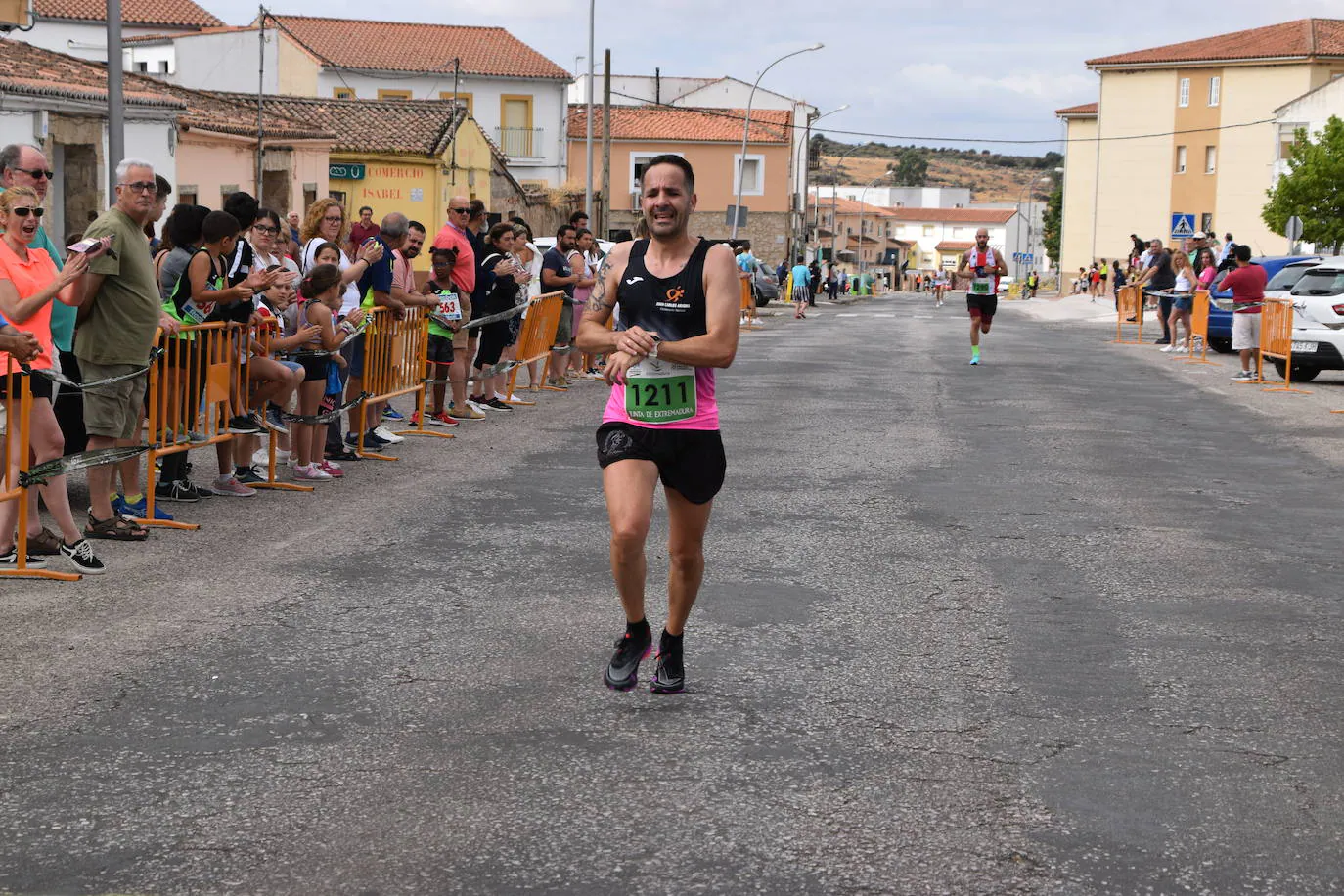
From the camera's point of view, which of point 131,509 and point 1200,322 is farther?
point 1200,322

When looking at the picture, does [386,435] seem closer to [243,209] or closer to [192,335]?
[243,209]

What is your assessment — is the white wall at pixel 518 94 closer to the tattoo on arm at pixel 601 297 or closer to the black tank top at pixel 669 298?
the tattoo on arm at pixel 601 297

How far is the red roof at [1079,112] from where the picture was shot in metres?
90.1

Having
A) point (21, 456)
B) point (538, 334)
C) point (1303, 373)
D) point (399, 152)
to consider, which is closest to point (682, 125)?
point (399, 152)

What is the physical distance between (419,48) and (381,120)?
89.6 ft

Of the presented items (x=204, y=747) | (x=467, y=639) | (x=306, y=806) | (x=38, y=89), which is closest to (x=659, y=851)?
(x=306, y=806)

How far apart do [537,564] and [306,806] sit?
3.69 meters

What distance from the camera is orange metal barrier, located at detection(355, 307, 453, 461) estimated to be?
40.7 feet

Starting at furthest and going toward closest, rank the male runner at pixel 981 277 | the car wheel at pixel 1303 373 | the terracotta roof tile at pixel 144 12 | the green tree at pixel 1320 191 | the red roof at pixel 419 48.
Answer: the red roof at pixel 419 48 < the terracotta roof tile at pixel 144 12 < the green tree at pixel 1320 191 < the male runner at pixel 981 277 < the car wheel at pixel 1303 373

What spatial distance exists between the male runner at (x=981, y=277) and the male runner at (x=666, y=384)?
626 inches

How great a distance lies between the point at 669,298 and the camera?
18.9 ft

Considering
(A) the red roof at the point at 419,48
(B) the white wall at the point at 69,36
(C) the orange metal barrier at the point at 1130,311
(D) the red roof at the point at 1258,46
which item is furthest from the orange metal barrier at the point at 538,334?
(D) the red roof at the point at 1258,46

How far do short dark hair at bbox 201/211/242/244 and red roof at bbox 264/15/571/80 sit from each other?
182 feet

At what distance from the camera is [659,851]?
4.30 m
